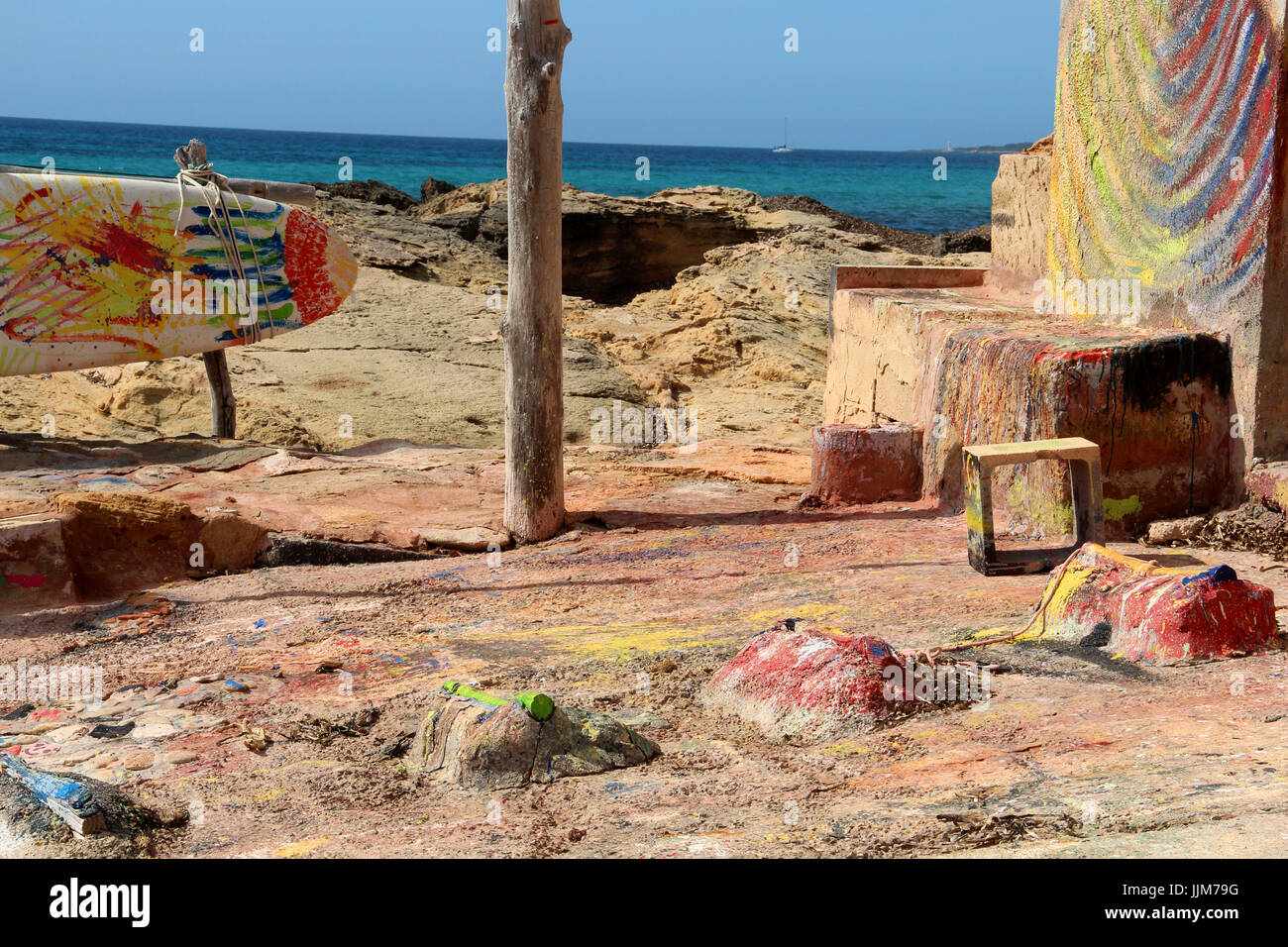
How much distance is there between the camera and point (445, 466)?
710 cm

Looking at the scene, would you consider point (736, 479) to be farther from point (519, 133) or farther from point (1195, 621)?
point (1195, 621)

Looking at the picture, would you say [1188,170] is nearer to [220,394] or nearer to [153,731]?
[153,731]

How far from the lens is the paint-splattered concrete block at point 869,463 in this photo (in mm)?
5945

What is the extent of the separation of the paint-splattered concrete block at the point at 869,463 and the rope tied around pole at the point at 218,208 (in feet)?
12.5

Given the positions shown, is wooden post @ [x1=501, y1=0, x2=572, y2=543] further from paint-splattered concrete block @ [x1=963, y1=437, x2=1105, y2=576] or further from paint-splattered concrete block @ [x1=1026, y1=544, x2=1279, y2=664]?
paint-splattered concrete block @ [x1=1026, y1=544, x2=1279, y2=664]

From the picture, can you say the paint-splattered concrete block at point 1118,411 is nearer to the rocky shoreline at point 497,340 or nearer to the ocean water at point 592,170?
the rocky shoreline at point 497,340

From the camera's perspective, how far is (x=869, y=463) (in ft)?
19.6

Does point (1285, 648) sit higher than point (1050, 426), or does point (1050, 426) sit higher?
point (1050, 426)

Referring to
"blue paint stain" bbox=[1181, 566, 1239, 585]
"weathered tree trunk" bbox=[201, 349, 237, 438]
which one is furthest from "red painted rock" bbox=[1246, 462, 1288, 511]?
"weathered tree trunk" bbox=[201, 349, 237, 438]

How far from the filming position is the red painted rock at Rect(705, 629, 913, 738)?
3.18 metres

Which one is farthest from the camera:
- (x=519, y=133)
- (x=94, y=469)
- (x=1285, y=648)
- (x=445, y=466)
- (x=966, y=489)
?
(x=445, y=466)

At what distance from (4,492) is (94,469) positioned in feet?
2.18

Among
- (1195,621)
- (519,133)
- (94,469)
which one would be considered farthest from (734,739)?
(94,469)

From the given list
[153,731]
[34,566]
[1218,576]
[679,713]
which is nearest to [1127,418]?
[1218,576]
